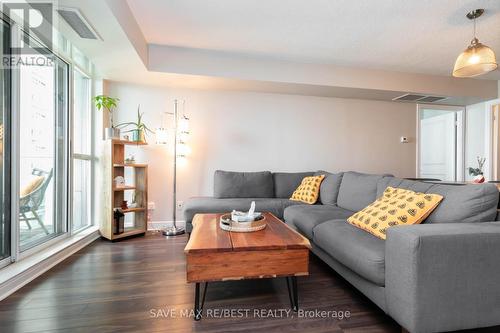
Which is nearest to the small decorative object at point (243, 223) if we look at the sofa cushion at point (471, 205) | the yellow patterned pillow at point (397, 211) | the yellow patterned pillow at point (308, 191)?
the yellow patterned pillow at point (397, 211)

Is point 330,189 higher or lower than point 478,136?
lower

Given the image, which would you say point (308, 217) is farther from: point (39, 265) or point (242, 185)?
point (39, 265)

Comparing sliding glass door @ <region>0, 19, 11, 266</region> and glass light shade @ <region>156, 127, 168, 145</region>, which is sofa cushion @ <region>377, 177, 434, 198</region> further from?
sliding glass door @ <region>0, 19, 11, 266</region>

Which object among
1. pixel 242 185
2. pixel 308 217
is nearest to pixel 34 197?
pixel 242 185

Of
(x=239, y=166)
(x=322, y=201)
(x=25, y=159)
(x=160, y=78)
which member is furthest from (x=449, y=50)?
(x=25, y=159)

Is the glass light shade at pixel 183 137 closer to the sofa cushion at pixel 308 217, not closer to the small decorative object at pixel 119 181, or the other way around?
the small decorative object at pixel 119 181

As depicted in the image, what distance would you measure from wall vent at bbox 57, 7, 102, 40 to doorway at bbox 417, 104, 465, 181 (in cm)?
486

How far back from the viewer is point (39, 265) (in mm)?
1916

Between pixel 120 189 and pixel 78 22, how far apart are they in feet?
5.72

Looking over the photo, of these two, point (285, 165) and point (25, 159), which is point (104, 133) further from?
point (285, 165)

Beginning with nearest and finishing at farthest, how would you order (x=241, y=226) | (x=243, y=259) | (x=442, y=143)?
(x=243, y=259) < (x=241, y=226) < (x=442, y=143)

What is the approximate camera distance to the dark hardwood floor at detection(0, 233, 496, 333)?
1.31 m

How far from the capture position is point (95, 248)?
255 cm

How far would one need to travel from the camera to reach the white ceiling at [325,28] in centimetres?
211
